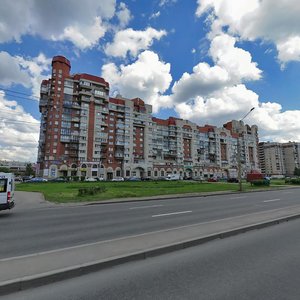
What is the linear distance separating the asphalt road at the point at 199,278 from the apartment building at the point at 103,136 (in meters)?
84.9

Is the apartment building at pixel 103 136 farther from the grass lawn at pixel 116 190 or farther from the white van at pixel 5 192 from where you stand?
the white van at pixel 5 192

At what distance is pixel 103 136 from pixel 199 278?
9290cm

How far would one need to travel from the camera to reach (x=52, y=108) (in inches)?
3401

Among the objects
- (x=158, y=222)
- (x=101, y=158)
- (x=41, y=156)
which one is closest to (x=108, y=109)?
(x=101, y=158)

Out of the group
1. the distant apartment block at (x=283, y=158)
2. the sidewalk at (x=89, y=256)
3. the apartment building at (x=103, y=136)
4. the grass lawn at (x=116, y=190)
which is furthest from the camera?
the distant apartment block at (x=283, y=158)

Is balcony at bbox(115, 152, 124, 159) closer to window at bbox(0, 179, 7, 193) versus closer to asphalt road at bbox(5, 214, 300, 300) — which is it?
window at bbox(0, 179, 7, 193)

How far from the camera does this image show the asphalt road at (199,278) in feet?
12.7

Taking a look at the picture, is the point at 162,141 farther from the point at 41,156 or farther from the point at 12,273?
the point at 12,273

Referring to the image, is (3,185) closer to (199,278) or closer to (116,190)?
(199,278)

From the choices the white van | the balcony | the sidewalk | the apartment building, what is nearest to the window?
the white van

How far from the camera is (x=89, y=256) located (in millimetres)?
5273

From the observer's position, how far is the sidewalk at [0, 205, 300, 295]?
4.23 metres

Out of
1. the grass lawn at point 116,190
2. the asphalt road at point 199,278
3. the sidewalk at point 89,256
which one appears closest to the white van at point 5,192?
the grass lawn at point 116,190

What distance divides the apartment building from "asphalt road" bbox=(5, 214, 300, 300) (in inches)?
3344
